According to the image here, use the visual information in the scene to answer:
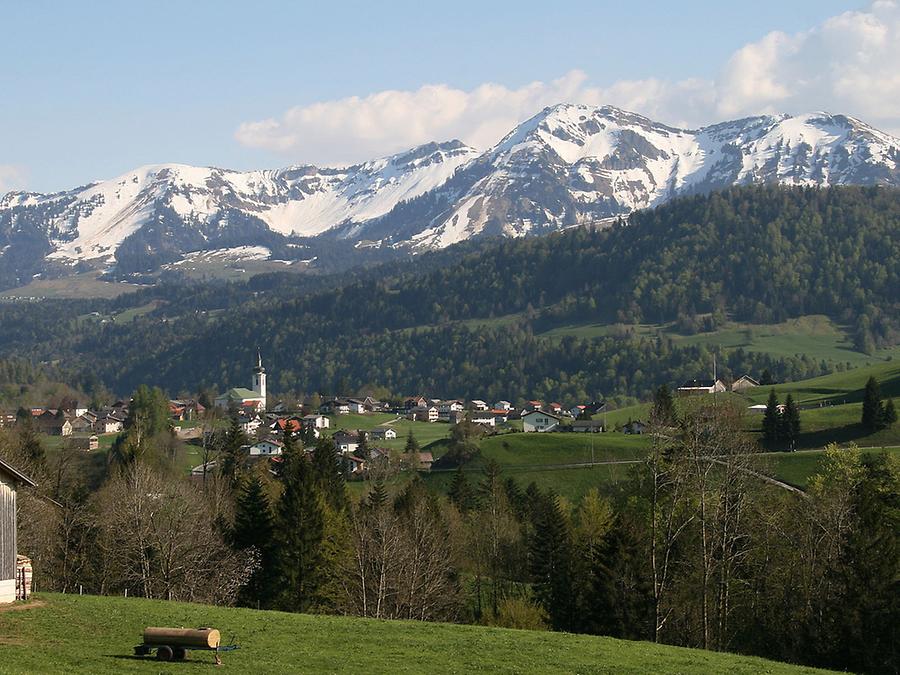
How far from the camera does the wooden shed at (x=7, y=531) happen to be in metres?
37.8

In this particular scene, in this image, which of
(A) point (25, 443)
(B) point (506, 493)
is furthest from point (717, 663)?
(B) point (506, 493)

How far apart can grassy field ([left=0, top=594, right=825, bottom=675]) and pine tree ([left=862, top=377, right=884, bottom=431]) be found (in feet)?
346

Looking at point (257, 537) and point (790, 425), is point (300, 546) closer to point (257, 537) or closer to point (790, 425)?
point (257, 537)

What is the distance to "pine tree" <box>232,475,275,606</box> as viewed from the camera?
216 feet

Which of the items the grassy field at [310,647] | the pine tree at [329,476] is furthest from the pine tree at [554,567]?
the grassy field at [310,647]

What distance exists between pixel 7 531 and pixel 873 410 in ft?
386

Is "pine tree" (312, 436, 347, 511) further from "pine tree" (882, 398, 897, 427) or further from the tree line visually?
"pine tree" (882, 398, 897, 427)

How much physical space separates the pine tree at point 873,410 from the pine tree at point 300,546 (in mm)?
89820

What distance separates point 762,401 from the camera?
182m

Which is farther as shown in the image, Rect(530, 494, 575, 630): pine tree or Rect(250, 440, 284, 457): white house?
Rect(250, 440, 284, 457): white house

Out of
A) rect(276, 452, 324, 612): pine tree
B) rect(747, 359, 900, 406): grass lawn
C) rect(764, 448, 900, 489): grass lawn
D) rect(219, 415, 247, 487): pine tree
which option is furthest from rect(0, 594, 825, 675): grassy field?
rect(747, 359, 900, 406): grass lawn

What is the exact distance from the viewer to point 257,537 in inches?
2660

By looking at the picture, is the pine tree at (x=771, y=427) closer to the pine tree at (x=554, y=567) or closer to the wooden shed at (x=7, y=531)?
the pine tree at (x=554, y=567)

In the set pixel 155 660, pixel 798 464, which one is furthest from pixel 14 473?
pixel 798 464
